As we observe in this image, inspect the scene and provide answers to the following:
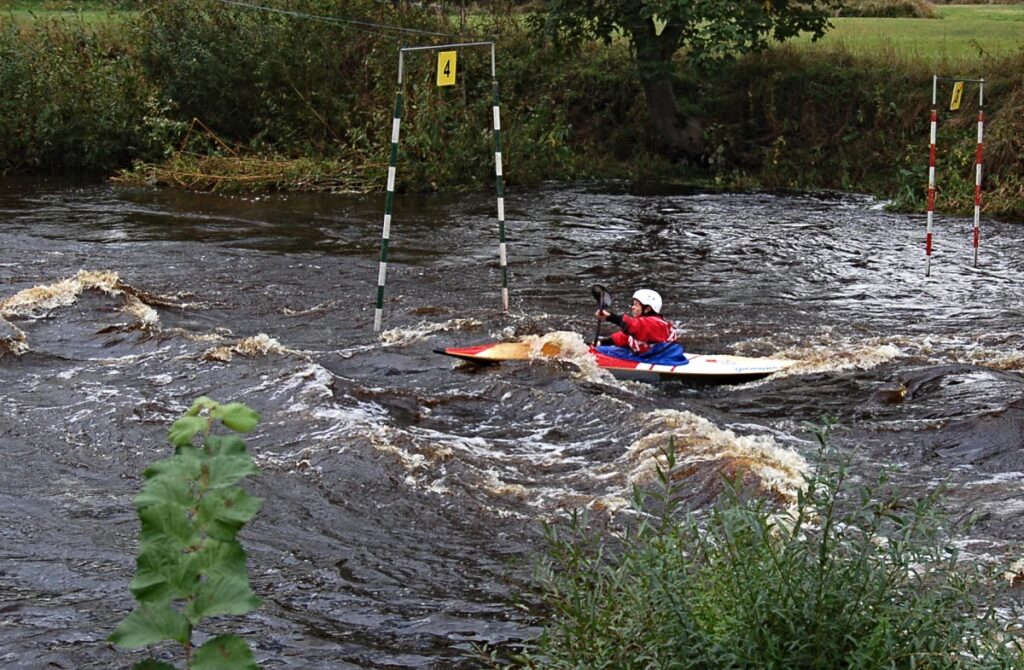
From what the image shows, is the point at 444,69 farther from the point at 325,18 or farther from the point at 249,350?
the point at 325,18

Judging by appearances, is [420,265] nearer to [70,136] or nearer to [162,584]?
[70,136]

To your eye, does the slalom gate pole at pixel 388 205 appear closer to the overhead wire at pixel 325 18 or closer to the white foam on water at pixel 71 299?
the white foam on water at pixel 71 299

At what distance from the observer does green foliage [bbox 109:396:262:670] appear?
1.96m

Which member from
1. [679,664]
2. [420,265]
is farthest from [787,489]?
[420,265]

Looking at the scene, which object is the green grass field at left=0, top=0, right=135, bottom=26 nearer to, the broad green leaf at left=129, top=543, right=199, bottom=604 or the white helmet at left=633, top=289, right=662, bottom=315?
the white helmet at left=633, top=289, right=662, bottom=315

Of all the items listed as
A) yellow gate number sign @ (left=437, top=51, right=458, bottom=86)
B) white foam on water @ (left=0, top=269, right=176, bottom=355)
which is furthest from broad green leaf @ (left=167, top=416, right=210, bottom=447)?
yellow gate number sign @ (left=437, top=51, right=458, bottom=86)

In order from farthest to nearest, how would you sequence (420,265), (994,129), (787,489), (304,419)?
(994,129), (420,265), (304,419), (787,489)

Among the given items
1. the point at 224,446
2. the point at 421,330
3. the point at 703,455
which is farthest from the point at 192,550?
the point at 421,330

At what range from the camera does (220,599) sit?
196 cm

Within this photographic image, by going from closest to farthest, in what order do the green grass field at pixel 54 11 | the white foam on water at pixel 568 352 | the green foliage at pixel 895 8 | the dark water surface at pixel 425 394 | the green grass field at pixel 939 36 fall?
1. the dark water surface at pixel 425 394
2. the white foam on water at pixel 568 352
3. the green grass field at pixel 939 36
4. the green grass field at pixel 54 11
5. the green foliage at pixel 895 8

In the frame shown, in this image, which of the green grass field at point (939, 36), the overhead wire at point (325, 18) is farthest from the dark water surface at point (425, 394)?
the green grass field at point (939, 36)

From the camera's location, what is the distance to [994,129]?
18422mm

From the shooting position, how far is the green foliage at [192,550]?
77.4 inches

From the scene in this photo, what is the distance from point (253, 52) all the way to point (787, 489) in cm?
1734
